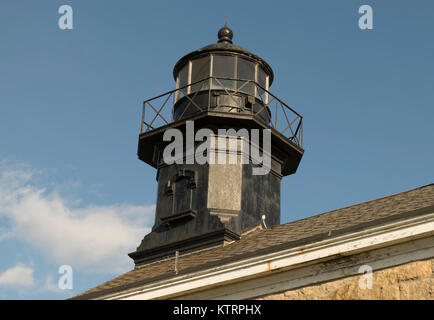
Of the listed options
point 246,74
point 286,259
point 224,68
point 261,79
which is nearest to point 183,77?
point 224,68

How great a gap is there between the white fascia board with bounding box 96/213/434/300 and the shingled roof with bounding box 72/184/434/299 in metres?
0.07

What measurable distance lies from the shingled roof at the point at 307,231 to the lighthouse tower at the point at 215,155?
1.34m

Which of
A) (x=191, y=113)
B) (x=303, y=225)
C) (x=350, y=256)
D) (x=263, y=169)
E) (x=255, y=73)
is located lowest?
(x=350, y=256)

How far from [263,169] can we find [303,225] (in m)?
4.46

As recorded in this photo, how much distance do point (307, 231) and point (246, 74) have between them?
285 inches

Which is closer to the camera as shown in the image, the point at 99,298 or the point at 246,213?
the point at 99,298

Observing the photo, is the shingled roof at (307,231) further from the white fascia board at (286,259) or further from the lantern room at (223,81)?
the lantern room at (223,81)

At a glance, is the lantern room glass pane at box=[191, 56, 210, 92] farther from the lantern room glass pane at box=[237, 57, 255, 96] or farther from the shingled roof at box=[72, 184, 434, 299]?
the shingled roof at box=[72, 184, 434, 299]

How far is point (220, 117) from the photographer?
15.8 meters

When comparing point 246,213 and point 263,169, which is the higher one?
point 263,169

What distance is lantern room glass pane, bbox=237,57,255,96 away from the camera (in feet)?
56.2

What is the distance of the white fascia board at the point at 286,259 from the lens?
8430mm

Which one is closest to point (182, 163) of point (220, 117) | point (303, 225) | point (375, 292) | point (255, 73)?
point (220, 117)
